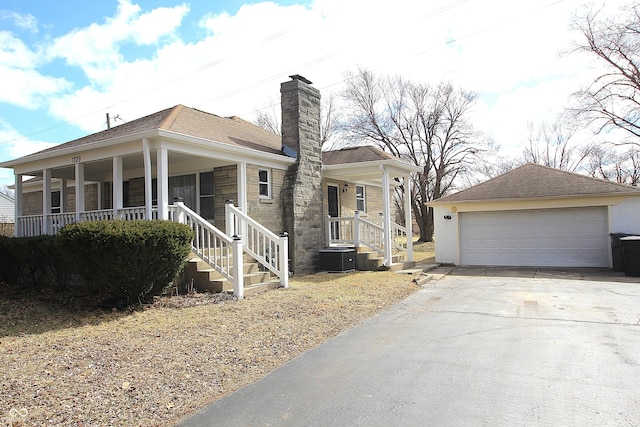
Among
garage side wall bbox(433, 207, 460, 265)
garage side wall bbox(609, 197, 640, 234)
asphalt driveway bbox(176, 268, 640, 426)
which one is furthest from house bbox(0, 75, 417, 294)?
garage side wall bbox(609, 197, 640, 234)

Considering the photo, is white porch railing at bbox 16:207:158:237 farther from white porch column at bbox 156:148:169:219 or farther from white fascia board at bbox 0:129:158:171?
white fascia board at bbox 0:129:158:171

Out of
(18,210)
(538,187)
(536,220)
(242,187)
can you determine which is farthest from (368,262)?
(18,210)

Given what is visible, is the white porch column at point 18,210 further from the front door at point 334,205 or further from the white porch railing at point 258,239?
the front door at point 334,205

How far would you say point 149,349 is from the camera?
530 cm

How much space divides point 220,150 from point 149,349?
20.3 ft

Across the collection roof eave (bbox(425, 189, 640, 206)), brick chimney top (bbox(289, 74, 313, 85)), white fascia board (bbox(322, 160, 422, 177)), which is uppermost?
brick chimney top (bbox(289, 74, 313, 85))

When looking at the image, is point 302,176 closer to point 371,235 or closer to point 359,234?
point 359,234

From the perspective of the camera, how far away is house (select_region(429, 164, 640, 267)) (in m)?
13.5

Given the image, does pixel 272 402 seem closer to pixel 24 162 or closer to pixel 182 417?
pixel 182 417

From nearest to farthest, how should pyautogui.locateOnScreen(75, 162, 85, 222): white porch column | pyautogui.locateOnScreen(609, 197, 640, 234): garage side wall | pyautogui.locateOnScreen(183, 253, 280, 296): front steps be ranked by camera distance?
pyautogui.locateOnScreen(183, 253, 280, 296): front steps, pyautogui.locateOnScreen(75, 162, 85, 222): white porch column, pyautogui.locateOnScreen(609, 197, 640, 234): garage side wall

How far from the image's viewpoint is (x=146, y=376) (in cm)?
447

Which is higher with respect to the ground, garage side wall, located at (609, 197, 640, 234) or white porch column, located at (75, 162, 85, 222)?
white porch column, located at (75, 162, 85, 222)

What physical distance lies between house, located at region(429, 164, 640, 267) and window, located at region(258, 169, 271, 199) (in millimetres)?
6937

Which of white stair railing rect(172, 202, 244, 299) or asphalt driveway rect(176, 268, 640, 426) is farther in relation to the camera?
white stair railing rect(172, 202, 244, 299)
